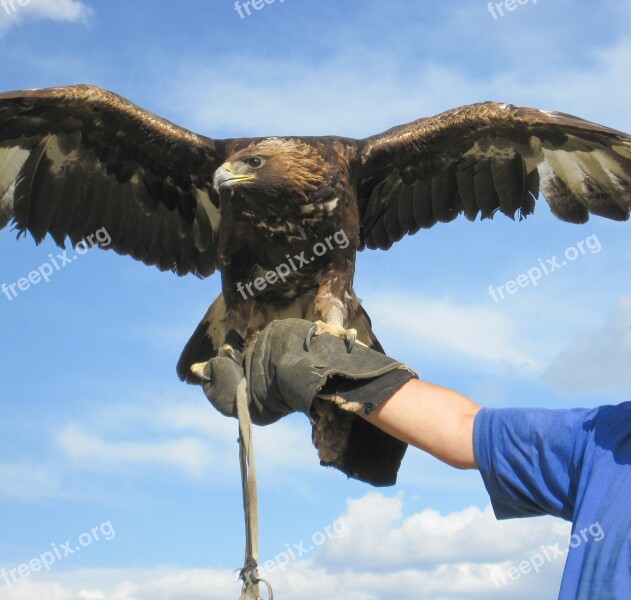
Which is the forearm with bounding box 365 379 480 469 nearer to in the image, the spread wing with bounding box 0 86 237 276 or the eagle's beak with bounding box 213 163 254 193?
the eagle's beak with bounding box 213 163 254 193

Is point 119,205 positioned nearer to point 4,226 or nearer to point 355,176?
point 4,226

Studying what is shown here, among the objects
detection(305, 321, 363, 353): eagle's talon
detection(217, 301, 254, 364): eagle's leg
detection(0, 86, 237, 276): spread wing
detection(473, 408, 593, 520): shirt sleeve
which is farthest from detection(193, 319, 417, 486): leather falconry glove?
detection(0, 86, 237, 276): spread wing

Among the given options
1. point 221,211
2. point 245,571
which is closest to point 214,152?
point 221,211

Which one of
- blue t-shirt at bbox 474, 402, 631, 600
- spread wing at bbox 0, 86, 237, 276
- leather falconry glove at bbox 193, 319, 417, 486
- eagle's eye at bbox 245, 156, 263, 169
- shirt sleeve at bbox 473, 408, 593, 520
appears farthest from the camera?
spread wing at bbox 0, 86, 237, 276

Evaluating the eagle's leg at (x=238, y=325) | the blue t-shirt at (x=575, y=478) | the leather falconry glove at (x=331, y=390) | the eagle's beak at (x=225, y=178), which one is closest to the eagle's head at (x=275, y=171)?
the eagle's beak at (x=225, y=178)

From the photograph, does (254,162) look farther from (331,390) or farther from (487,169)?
(331,390)

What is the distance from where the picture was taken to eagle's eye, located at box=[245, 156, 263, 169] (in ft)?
18.4

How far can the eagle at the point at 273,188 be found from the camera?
18.2 feet

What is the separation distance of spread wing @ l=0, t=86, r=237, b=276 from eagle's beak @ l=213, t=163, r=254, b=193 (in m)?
0.61

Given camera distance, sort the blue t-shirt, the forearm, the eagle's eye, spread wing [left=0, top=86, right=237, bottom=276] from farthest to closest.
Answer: spread wing [left=0, top=86, right=237, bottom=276]
the eagle's eye
the forearm
the blue t-shirt

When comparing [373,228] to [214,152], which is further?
[373,228]

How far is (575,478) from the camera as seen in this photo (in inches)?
98.7

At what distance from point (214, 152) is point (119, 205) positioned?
846 millimetres

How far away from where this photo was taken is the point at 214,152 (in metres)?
6.02
